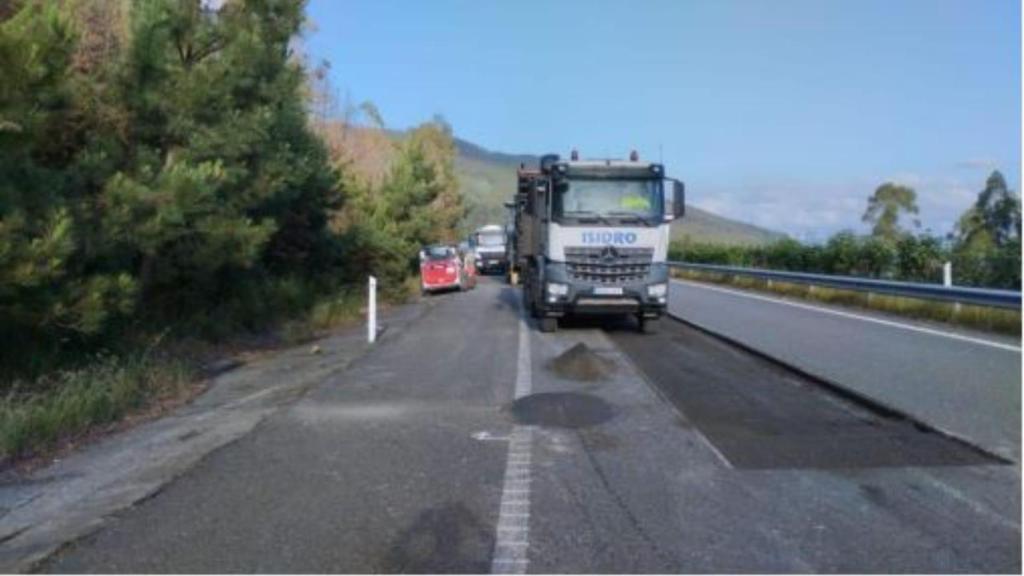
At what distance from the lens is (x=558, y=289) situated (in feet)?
59.8

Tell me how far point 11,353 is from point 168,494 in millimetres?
6005

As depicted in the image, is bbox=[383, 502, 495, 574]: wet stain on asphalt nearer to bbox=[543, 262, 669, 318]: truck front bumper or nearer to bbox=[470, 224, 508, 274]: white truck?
bbox=[543, 262, 669, 318]: truck front bumper

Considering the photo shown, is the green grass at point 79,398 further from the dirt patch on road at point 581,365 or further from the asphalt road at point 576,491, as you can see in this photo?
the dirt patch on road at point 581,365

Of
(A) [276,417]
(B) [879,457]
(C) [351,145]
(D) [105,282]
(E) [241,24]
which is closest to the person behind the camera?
(B) [879,457]

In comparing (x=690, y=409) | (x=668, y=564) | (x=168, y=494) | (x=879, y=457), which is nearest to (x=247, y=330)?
(x=690, y=409)

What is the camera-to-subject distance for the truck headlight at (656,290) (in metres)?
18.3

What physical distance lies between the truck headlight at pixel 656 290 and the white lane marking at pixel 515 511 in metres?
9.32

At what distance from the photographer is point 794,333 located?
17969 millimetres

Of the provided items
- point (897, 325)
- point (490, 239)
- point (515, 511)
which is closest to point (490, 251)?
point (490, 239)

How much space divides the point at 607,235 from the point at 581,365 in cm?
474

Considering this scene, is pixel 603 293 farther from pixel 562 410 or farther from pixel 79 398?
pixel 79 398

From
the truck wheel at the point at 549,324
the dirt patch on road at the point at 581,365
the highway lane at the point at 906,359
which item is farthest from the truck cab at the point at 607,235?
the dirt patch on road at the point at 581,365

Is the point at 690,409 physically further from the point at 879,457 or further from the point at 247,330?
the point at 247,330

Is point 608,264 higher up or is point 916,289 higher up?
point 608,264
